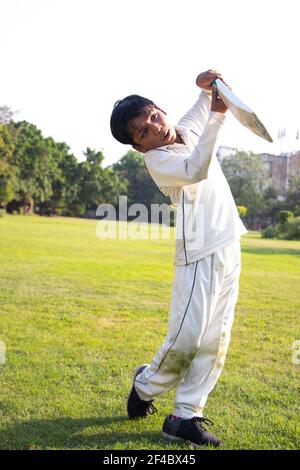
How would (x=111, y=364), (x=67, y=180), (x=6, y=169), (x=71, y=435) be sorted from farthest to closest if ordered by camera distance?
(x=67, y=180)
(x=6, y=169)
(x=111, y=364)
(x=71, y=435)

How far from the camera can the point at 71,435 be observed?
3.02 metres

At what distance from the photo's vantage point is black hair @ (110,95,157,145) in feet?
9.38

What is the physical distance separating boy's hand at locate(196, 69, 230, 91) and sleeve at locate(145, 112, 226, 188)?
0.55m

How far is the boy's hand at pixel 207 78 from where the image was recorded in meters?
3.01

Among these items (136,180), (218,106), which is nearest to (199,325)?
(218,106)

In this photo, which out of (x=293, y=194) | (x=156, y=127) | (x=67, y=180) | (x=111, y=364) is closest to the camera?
(x=156, y=127)

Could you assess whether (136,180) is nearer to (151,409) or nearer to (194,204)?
(151,409)

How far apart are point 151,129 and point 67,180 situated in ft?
205

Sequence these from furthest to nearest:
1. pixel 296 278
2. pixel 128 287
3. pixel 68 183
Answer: pixel 68 183, pixel 296 278, pixel 128 287

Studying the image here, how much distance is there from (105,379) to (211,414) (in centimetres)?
99

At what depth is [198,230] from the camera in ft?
9.53

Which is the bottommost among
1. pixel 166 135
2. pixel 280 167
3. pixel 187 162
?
pixel 187 162
